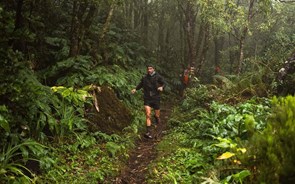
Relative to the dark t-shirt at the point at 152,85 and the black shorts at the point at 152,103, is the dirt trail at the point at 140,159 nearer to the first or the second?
the black shorts at the point at 152,103

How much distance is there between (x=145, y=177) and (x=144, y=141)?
3.20 metres

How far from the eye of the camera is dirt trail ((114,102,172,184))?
7.50 metres

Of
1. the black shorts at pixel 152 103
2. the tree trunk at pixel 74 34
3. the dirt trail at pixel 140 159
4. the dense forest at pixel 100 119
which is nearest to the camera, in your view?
the dense forest at pixel 100 119

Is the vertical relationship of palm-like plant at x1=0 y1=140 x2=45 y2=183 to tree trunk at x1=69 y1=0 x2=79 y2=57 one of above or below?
below

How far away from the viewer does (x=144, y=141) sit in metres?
10.6

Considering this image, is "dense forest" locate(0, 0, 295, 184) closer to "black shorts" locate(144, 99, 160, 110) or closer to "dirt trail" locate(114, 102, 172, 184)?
"dirt trail" locate(114, 102, 172, 184)

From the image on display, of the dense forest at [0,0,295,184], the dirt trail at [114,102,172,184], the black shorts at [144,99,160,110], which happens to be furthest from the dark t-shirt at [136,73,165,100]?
the dirt trail at [114,102,172,184]

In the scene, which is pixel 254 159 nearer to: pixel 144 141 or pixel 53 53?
pixel 144 141

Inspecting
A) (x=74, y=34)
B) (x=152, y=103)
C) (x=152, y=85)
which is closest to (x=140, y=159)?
(x=152, y=103)

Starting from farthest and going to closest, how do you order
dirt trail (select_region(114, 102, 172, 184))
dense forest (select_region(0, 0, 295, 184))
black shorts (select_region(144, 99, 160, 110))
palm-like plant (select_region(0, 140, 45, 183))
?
black shorts (select_region(144, 99, 160, 110))
dirt trail (select_region(114, 102, 172, 184))
palm-like plant (select_region(0, 140, 45, 183))
dense forest (select_region(0, 0, 295, 184))

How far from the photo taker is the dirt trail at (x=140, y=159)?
7.50 meters

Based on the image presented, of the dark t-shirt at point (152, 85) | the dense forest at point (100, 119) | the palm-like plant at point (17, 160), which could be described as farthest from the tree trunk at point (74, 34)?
the palm-like plant at point (17, 160)

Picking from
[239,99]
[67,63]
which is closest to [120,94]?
[67,63]

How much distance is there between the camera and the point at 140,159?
29.2ft
